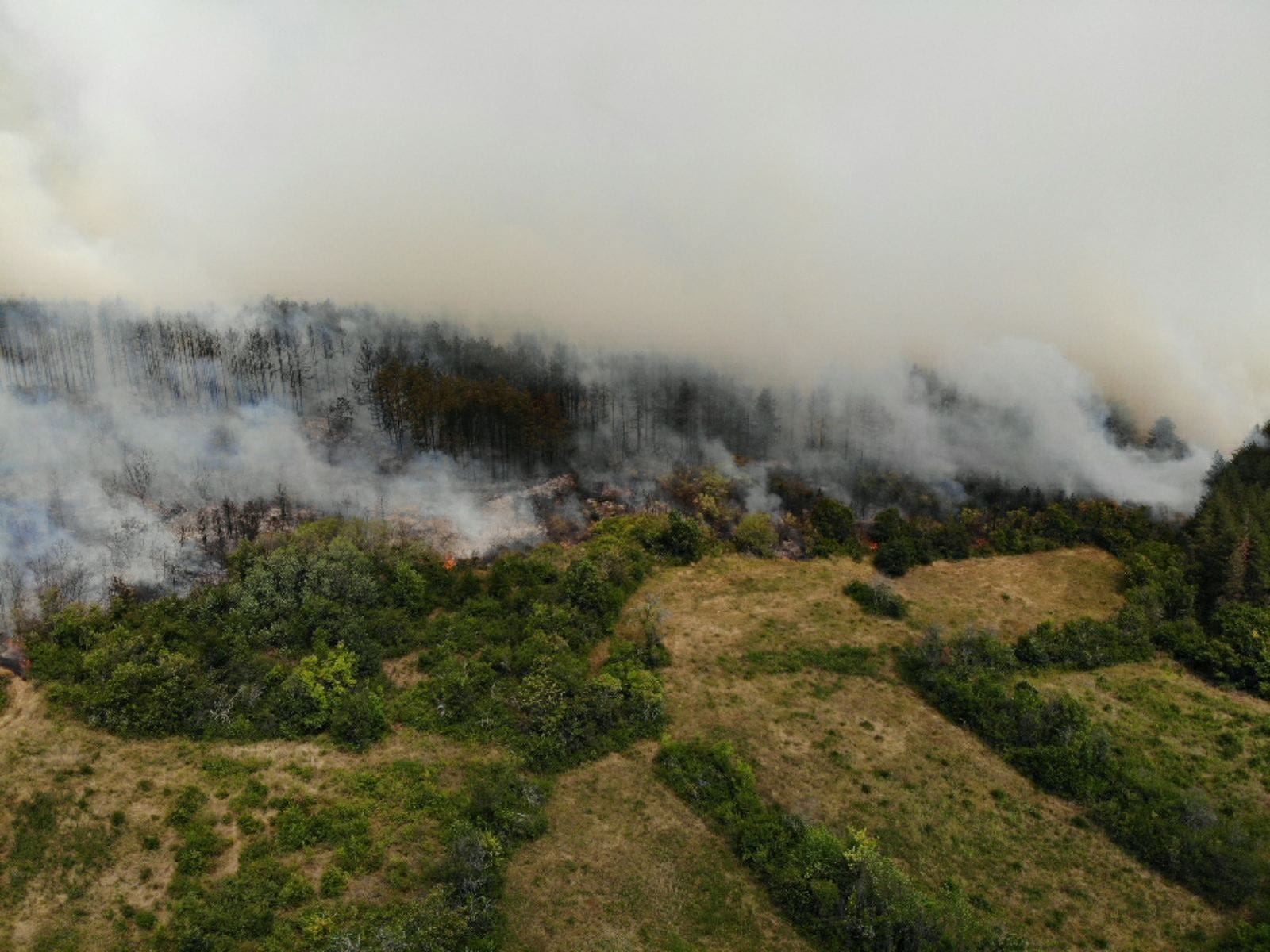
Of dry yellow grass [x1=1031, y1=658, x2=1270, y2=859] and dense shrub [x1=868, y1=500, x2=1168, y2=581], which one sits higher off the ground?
dense shrub [x1=868, y1=500, x2=1168, y2=581]

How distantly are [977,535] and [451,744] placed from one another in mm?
49889

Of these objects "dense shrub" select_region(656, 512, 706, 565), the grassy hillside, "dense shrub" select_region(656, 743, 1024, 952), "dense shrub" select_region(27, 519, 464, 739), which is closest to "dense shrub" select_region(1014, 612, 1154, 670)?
the grassy hillside

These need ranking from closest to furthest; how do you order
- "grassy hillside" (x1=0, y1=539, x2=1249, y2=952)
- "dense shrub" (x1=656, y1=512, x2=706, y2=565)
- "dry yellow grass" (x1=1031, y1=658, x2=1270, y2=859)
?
"grassy hillside" (x1=0, y1=539, x2=1249, y2=952) → "dry yellow grass" (x1=1031, y1=658, x2=1270, y2=859) → "dense shrub" (x1=656, y1=512, x2=706, y2=565)

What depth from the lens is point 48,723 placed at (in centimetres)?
3594

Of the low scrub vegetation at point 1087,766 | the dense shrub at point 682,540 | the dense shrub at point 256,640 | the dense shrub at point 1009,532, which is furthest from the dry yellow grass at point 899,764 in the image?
the dense shrub at point 256,640

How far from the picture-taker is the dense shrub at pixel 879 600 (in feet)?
176

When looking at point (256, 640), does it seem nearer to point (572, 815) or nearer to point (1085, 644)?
point (572, 815)

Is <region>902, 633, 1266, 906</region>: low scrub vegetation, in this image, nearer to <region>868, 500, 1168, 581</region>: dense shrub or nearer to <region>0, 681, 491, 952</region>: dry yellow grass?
<region>868, 500, 1168, 581</region>: dense shrub

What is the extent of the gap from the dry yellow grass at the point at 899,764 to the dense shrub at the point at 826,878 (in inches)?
88.9

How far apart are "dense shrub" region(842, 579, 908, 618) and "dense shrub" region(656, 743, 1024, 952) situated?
22.0m

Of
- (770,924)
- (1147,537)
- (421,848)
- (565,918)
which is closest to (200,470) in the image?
(421,848)

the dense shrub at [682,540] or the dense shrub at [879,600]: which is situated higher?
the dense shrub at [682,540]

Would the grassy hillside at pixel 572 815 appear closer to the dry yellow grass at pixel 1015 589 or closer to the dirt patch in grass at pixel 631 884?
the dirt patch in grass at pixel 631 884

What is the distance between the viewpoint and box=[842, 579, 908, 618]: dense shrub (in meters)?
53.6
